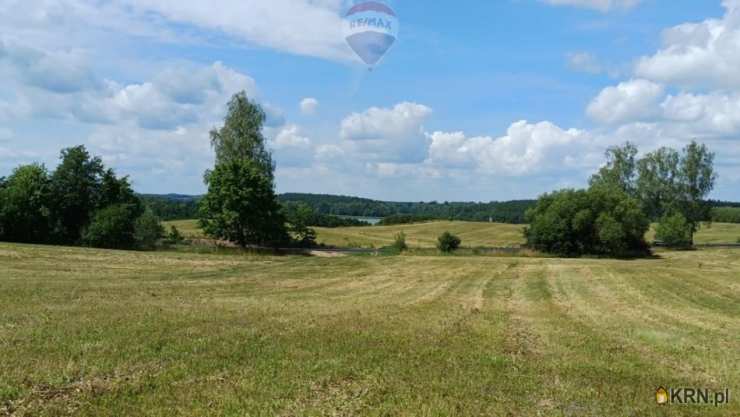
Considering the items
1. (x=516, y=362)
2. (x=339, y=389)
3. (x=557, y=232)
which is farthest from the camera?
(x=557, y=232)

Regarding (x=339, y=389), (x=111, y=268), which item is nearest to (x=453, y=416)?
(x=339, y=389)

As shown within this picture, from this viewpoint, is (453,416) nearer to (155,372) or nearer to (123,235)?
(155,372)

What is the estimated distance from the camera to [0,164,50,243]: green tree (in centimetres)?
5809

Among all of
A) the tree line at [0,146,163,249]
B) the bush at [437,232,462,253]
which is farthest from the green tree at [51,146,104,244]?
the bush at [437,232,462,253]

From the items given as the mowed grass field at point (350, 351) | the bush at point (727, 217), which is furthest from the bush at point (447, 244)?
the bush at point (727, 217)

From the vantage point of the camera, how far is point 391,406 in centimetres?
804

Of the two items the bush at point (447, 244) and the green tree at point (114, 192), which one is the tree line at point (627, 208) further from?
the green tree at point (114, 192)

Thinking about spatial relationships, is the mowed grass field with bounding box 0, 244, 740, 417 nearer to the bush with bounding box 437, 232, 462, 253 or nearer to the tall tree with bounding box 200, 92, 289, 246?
the tall tree with bounding box 200, 92, 289, 246

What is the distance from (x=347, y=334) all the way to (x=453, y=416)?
5.93m

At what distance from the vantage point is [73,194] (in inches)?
2456

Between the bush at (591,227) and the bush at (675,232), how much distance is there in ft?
34.4

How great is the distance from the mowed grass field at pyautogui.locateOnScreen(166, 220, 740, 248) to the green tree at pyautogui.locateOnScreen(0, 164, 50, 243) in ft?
81.1

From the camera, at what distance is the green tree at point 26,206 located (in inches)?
2287

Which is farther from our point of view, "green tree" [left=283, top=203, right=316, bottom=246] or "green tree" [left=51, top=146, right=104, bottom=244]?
"green tree" [left=283, top=203, right=316, bottom=246]
